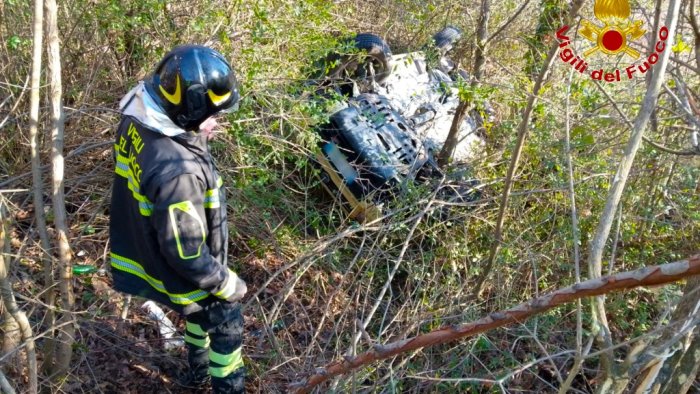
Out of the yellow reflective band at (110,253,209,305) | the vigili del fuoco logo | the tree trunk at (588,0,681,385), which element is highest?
the vigili del fuoco logo

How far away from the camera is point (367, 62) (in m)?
5.10

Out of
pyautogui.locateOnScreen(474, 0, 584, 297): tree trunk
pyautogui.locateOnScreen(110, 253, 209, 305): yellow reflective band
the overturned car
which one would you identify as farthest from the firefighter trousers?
pyautogui.locateOnScreen(474, 0, 584, 297): tree trunk

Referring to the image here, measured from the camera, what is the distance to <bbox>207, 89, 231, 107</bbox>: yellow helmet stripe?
2684 mm

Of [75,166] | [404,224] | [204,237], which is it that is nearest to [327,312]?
[404,224]

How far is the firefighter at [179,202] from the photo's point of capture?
2.59 metres

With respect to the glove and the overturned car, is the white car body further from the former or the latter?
the glove

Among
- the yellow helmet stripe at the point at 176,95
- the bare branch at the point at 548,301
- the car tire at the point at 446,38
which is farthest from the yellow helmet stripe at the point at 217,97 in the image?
the car tire at the point at 446,38

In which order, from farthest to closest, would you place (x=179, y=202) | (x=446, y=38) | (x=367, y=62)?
(x=446, y=38) → (x=367, y=62) → (x=179, y=202)

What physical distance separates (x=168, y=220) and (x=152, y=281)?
57cm

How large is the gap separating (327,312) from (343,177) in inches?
41.3

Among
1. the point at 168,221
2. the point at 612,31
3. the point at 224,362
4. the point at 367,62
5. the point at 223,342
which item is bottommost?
the point at 224,362

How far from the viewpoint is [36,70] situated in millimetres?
2496

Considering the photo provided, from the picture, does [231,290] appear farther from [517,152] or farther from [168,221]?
[517,152]

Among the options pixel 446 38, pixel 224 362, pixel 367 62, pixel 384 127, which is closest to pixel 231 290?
pixel 224 362
